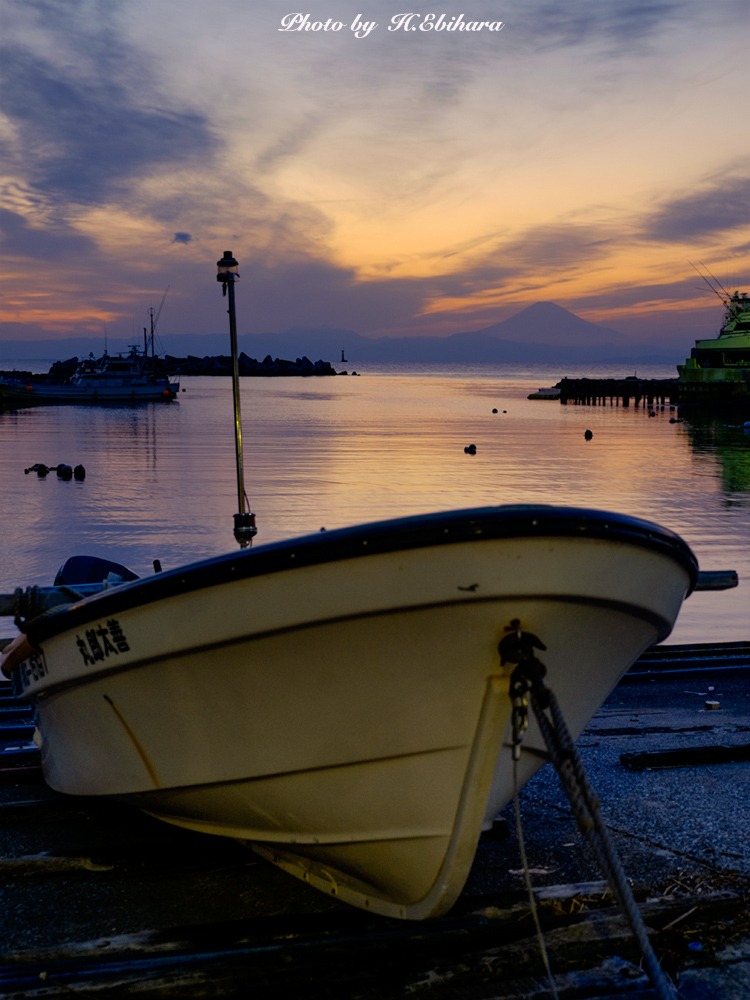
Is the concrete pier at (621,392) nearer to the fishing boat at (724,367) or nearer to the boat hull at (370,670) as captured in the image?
the fishing boat at (724,367)

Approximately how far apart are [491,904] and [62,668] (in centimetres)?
240

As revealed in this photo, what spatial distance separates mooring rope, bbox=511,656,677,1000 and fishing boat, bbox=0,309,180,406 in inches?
3530

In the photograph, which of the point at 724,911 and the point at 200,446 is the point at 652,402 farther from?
the point at 724,911

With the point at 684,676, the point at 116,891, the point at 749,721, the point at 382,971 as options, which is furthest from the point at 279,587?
the point at 684,676

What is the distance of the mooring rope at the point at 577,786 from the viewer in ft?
12.1

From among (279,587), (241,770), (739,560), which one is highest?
(279,587)

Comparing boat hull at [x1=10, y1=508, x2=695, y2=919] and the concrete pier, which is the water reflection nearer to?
the concrete pier

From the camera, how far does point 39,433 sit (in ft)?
205

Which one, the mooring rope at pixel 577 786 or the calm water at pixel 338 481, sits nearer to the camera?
the mooring rope at pixel 577 786

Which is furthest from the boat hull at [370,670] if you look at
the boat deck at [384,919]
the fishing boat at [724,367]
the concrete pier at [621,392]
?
the concrete pier at [621,392]

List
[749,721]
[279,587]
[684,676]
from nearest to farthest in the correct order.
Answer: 1. [279,587]
2. [749,721]
3. [684,676]

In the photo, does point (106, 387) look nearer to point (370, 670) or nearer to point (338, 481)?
point (338, 481)

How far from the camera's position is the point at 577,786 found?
3791 millimetres

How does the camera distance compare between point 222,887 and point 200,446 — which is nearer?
point 222,887
